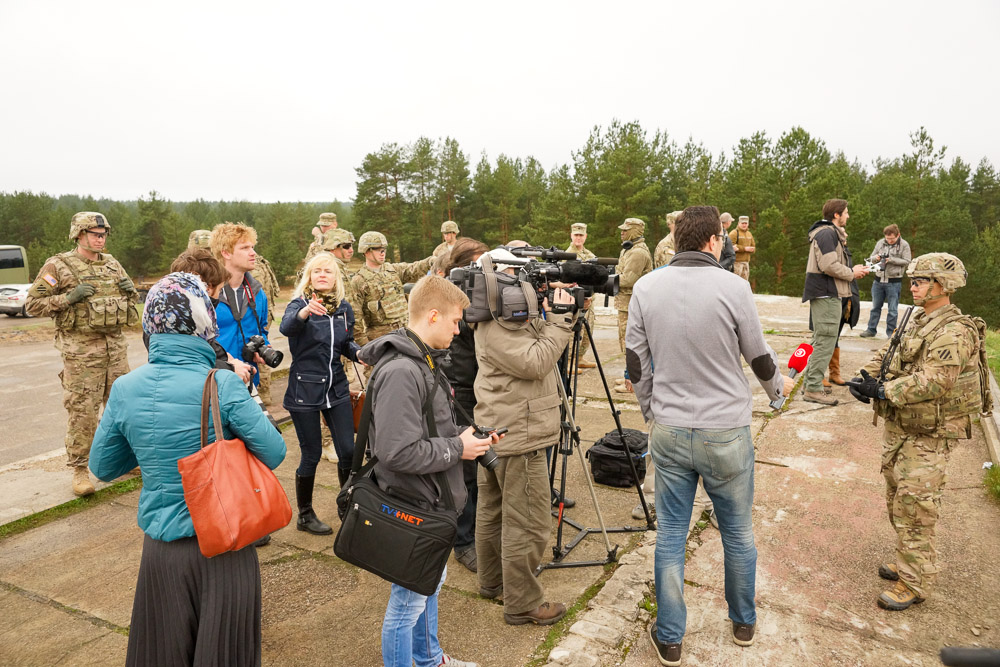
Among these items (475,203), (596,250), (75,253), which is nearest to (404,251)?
(475,203)

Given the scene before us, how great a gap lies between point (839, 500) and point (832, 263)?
281 cm

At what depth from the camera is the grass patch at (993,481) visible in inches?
174

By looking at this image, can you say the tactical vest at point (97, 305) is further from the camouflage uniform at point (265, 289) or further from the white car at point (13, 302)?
the white car at point (13, 302)

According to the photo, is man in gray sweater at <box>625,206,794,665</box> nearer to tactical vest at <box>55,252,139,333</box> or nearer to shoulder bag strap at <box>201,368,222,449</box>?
shoulder bag strap at <box>201,368,222,449</box>

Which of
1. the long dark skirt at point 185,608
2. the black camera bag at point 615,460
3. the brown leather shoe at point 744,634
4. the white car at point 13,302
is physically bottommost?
the white car at point 13,302

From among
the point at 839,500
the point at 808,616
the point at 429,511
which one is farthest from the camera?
the point at 839,500

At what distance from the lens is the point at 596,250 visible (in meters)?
33.0

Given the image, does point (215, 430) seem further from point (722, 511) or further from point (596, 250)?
point (596, 250)

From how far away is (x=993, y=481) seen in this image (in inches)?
179

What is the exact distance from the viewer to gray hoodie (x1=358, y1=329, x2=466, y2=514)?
2.29 metres

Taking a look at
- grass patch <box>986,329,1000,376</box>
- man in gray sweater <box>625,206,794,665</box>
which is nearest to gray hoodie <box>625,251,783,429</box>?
man in gray sweater <box>625,206,794,665</box>

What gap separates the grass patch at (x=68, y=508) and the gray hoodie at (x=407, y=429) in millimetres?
3568

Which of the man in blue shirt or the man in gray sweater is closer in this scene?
the man in gray sweater

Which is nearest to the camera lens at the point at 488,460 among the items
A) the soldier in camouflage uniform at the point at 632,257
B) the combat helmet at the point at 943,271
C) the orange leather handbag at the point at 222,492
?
the orange leather handbag at the point at 222,492
